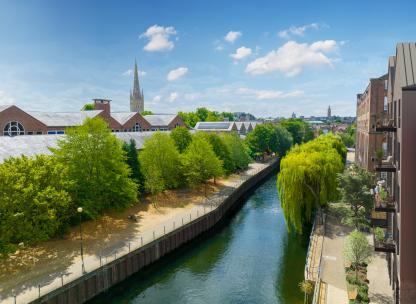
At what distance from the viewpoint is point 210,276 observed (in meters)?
30.0

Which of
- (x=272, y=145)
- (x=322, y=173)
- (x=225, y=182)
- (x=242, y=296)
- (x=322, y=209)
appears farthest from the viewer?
(x=272, y=145)

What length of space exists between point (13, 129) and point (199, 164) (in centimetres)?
3487

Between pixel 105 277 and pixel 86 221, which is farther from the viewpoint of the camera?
pixel 86 221

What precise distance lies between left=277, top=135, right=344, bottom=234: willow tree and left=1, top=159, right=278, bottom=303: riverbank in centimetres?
1097

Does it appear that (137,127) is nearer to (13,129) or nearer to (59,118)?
(59,118)

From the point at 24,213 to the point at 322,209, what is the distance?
29934 millimetres

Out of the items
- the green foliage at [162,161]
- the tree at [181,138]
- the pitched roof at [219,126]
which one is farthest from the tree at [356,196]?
the pitched roof at [219,126]

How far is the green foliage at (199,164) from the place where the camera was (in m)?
52.1

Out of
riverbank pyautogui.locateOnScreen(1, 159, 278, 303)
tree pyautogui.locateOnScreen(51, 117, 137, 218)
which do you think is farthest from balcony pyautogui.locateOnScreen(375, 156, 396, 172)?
tree pyautogui.locateOnScreen(51, 117, 137, 218)

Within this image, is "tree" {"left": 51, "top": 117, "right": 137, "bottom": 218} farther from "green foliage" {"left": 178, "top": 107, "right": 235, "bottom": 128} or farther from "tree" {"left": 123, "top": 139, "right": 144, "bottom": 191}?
"green foliage" {"left": 178, "top": 107, "right": 235, "bottom": 128}

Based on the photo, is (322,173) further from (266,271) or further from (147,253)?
(147,253)

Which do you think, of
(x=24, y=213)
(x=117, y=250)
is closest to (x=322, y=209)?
(x=117, y=250)

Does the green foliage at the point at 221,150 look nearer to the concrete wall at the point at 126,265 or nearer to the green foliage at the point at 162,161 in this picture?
the green foliage at the point at 162,161

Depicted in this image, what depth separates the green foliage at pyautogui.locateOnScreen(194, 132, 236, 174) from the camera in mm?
64812
